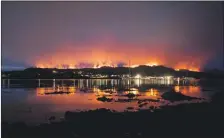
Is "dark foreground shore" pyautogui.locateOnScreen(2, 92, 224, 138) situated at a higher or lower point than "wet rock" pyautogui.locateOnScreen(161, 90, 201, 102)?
lower

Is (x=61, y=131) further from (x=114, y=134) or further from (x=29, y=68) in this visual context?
(x=29, y=68)

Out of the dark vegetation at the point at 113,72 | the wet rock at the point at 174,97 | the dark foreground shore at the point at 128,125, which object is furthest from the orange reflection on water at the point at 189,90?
the dark foreground shore at the point at 128,125

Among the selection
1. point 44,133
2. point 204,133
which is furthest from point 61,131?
point 204,133

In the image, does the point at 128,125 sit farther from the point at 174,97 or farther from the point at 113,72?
the point at 174,97

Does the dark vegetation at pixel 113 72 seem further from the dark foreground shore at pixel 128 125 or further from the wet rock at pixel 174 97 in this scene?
the wet rock at pixel 174 97

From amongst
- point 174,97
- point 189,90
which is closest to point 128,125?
point 174,97

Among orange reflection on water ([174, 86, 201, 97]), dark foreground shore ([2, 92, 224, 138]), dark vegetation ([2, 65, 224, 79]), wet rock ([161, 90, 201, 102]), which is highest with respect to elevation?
dark vegetation ([2, 65, 224, 79])

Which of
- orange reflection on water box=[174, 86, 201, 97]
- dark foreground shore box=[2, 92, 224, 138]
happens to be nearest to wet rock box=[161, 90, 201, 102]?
orange reflection on water box=[174, 86, 201, 97]

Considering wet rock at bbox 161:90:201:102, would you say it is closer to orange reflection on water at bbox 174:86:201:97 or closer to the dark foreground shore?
orange reflection on water at bbox 174:86:201:97
